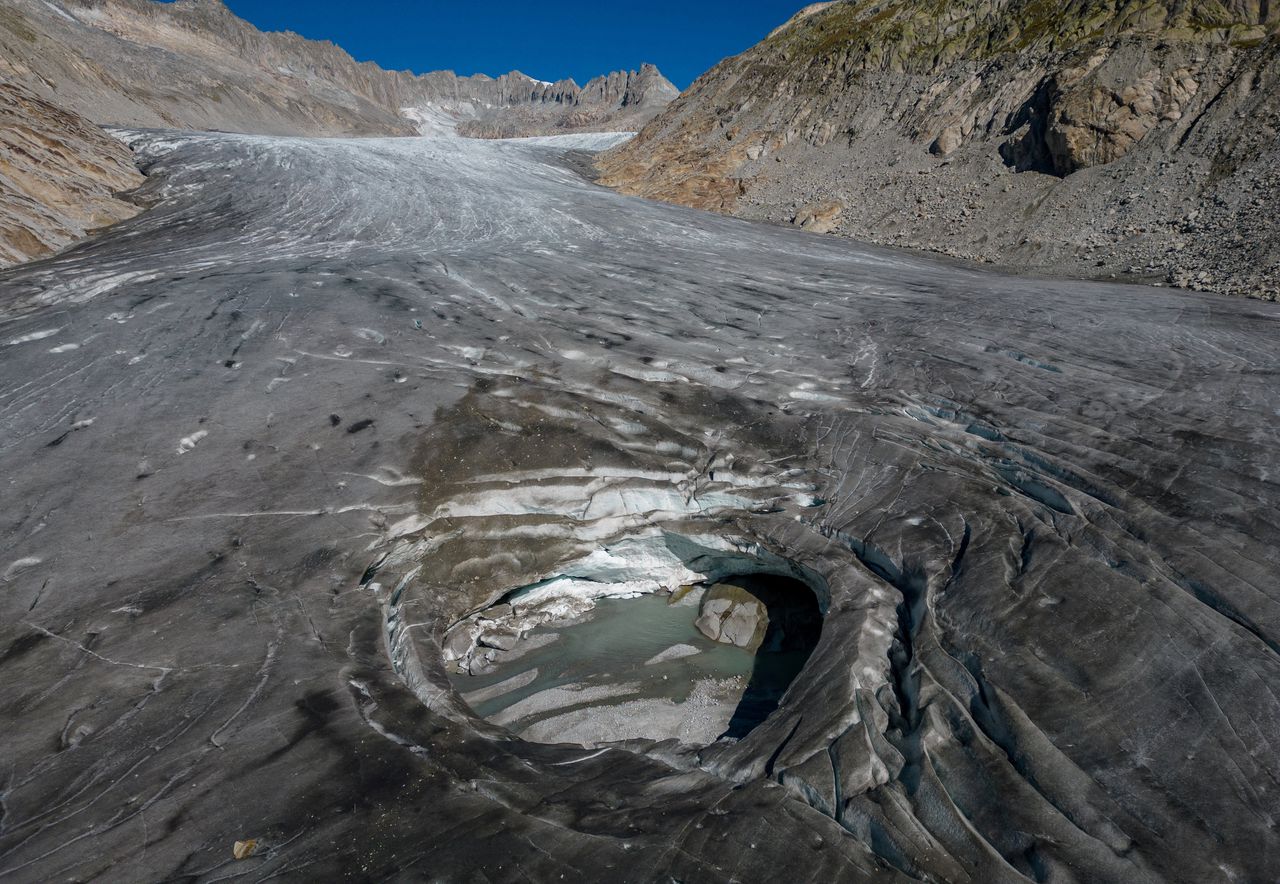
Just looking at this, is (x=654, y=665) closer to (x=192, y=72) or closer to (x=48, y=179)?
(x=48, y=179)

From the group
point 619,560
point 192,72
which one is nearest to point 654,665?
point 619,560

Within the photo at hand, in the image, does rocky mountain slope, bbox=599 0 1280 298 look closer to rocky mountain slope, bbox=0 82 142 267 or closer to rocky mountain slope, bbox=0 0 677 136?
rocky mountain slope, bbox=0 82 142 267

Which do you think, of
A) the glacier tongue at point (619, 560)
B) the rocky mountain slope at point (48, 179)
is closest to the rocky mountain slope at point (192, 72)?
the rocky mountain slope at point (48, 179)

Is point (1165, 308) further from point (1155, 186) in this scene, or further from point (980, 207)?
point (980, 207)

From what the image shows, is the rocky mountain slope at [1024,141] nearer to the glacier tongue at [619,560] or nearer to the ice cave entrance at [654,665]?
the glacier tongue at [619,560]

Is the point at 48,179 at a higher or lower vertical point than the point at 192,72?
lower

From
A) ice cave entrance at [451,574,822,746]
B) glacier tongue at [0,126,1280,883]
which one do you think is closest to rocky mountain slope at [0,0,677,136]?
glacier tongue at [0,126,1280,883]
